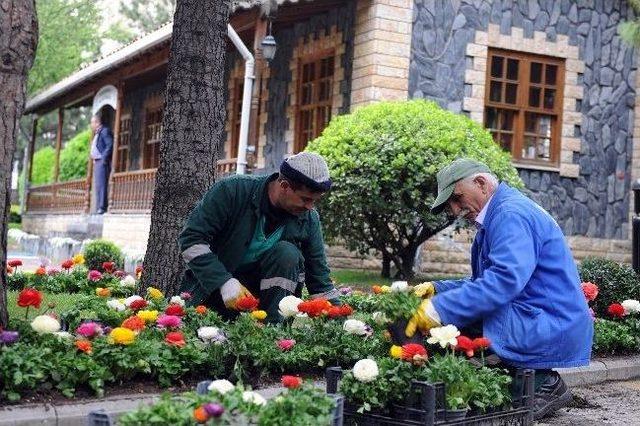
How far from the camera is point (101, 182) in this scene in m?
21.9

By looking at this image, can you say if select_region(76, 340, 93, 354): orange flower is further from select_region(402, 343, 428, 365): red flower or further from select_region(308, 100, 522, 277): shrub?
select_region(308, 100, 522, 277): shrub

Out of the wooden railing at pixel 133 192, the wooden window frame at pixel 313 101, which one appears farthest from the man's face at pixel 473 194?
the wooden railing at pixel 133 192

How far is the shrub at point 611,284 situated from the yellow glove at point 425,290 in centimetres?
349

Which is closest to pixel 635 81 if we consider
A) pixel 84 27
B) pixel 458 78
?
pixel 458 78

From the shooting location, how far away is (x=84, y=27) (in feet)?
124

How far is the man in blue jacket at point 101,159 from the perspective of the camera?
21828mm


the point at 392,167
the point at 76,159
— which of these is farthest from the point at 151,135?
the point at 392,167

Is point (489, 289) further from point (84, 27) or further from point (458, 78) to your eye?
point (84, 27)

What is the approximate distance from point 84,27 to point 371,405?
35.7 m

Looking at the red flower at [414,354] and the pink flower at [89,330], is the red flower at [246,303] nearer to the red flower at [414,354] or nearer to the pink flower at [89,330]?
the pink flower at [89,330]

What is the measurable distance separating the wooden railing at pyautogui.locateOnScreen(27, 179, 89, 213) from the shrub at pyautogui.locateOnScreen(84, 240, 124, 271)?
9.99 m

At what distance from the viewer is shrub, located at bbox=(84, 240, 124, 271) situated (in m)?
12.4

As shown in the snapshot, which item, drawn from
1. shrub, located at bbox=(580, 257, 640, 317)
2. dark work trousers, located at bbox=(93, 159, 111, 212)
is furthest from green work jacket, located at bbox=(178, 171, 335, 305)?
dark work trousers, located at bbox=(93, 159, 111, 212)

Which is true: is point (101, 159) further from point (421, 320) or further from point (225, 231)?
point (421, 320)
